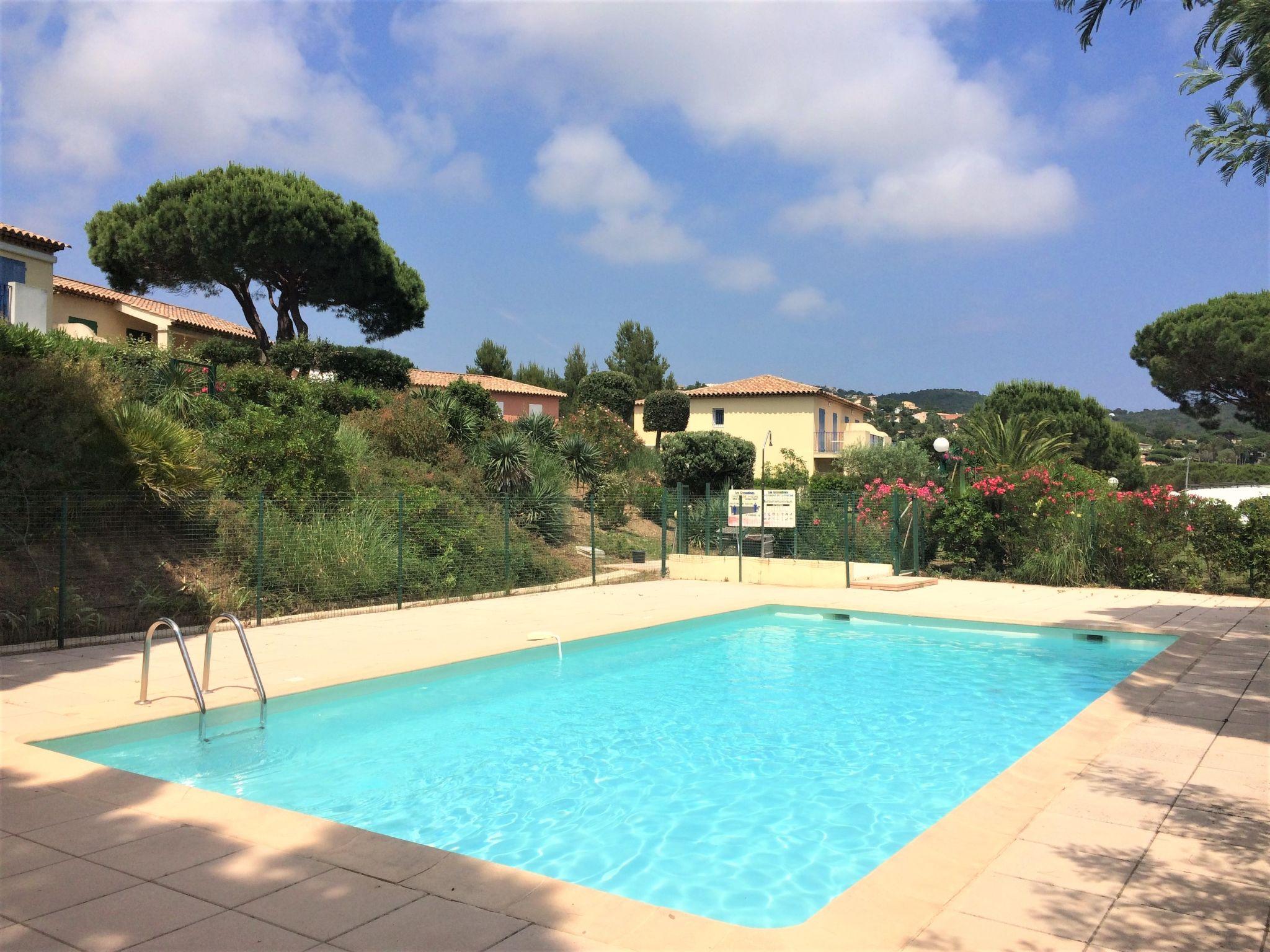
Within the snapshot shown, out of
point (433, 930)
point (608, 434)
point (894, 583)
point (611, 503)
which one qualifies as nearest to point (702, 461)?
point (608, 434)

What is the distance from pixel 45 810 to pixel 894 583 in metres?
14.2

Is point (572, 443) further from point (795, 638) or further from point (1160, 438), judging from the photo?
point (1160, 438)

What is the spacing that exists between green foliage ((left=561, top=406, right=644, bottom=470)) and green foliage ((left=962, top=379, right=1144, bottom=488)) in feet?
67.3

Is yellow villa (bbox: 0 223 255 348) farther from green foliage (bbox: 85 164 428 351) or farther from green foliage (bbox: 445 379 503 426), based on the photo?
green foliage (bbox: 445 379 503 426)

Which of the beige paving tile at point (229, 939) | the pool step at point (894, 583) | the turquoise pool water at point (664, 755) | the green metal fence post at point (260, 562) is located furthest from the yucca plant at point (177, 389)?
the beige paving tile at point (229, 939)

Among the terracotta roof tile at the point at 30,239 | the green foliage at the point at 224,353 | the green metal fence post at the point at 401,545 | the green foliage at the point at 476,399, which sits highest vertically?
the terracotta roof tile at the point at 30,239

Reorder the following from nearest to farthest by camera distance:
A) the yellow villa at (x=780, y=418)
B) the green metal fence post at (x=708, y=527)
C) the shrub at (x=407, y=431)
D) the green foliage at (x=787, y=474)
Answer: the shrub at (x=407, y=431) < the green metal fence post at (x=708, y=527) < the green foliage at (x=787, y=474) < the yellow villa at (x=780, y=418)

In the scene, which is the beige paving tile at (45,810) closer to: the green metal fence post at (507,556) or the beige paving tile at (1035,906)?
the beige paving tile at (1035,906)

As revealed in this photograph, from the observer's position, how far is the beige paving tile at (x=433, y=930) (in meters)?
3.00

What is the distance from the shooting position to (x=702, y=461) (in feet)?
88.9

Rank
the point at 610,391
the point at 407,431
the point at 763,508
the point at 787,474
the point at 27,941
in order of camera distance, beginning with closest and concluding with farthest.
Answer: the point at 27,941 < the point at 763,508 < the point at 407,431 < the point at 787,474 < the point at 610,391

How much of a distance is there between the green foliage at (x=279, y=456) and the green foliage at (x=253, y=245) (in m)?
12.9

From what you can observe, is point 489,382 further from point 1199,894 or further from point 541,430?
point 1199,894

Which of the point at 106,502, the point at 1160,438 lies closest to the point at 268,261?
the point at 106,502
